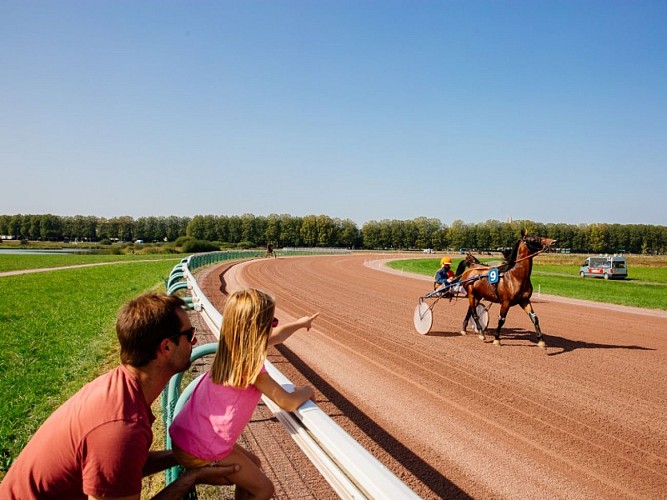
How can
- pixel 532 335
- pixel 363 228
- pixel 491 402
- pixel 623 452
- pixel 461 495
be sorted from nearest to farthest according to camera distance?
pixel 461 495 → pixel 623 452 → pixel 491 402 → pixel 532 335 → pixel 363 228

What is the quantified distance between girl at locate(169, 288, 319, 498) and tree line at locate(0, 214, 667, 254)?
12393 centimetres

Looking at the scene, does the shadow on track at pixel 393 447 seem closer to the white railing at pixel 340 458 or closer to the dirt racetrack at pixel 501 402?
the dirt racetrack at pixel 501 402

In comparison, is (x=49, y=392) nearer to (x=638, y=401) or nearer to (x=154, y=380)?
(x=154, y=380)

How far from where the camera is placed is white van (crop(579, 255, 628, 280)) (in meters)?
36.3

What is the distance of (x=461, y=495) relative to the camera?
4031mm

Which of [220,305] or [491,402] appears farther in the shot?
[220,305]

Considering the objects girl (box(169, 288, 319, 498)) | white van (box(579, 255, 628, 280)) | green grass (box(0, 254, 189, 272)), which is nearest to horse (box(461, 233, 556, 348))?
girl (box(169, 288, 319, 498))

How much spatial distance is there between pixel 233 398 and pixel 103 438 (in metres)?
0.81

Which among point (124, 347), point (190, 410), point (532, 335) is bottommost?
point (532, 335)

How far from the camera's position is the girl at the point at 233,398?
2.60 m

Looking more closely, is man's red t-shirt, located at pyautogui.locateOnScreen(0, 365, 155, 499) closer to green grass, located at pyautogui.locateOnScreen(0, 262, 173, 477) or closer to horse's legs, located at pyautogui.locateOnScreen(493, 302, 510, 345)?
green grass, located at pyautogui.locateOnScreen(0, 262, 173, 477)

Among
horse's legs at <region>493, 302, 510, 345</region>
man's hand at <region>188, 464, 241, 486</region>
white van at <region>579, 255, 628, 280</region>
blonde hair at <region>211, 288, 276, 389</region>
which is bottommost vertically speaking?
white van at <region>579, 255, 628, 280</region>

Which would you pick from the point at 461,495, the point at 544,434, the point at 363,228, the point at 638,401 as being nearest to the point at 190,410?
the point at 461,495

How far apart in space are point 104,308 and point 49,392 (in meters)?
7.99
